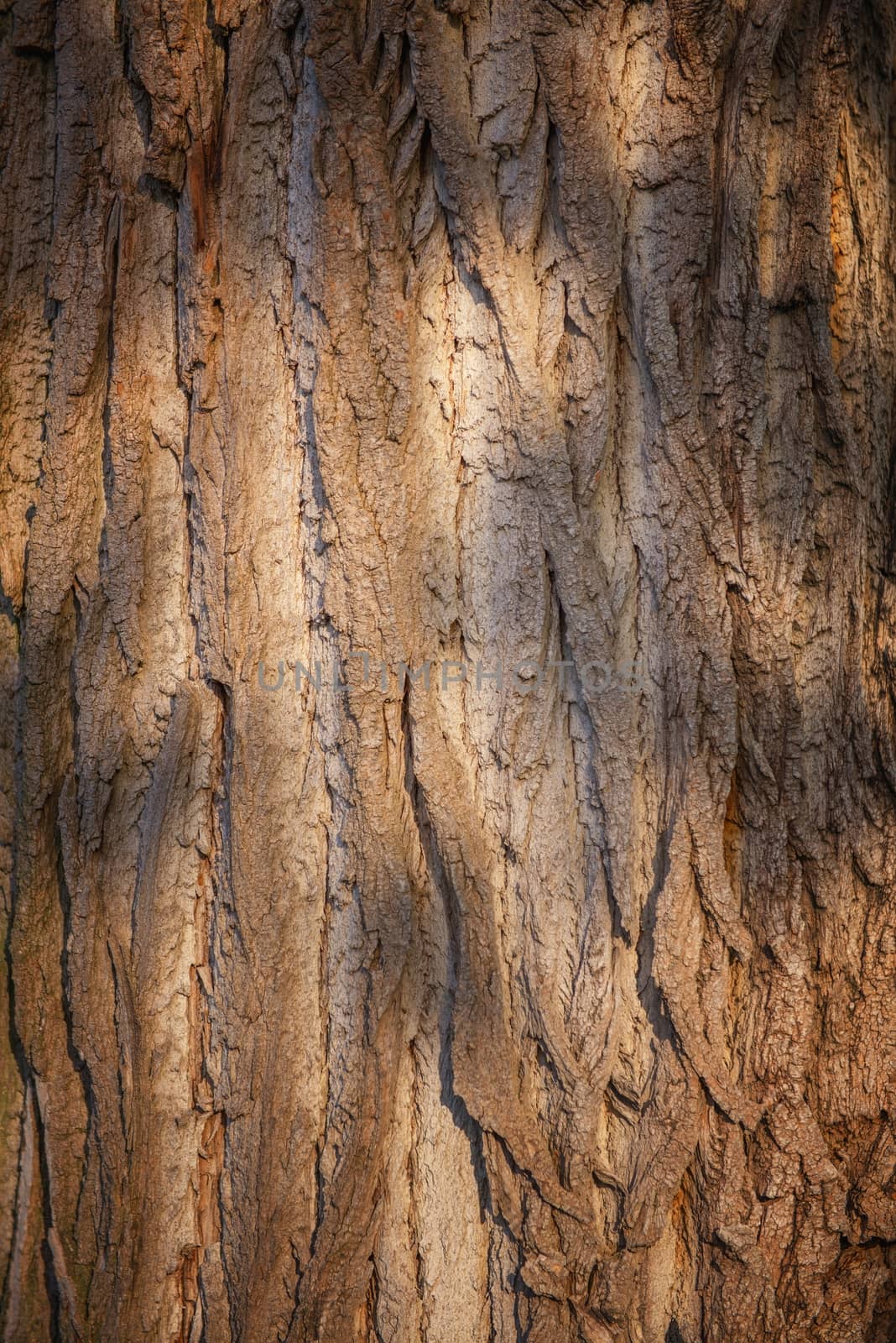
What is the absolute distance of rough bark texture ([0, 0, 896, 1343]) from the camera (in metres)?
1.18

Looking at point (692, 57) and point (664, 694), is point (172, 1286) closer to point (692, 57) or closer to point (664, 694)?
point (664, 694)

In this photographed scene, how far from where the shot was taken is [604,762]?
1.20 meters

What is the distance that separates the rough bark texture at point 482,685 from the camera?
1.18 metres

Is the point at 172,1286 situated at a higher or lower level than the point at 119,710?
lower

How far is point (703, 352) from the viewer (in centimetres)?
119

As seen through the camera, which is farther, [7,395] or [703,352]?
[7,395]

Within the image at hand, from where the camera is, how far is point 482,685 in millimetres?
1213

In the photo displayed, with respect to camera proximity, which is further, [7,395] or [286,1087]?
[7,395]

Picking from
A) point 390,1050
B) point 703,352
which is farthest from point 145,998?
point 703,352

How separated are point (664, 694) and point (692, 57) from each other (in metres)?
0.83

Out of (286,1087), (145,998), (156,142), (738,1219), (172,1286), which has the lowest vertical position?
(172,1286)

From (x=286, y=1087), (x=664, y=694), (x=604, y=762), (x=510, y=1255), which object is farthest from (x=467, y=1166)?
(x=664, y=694)

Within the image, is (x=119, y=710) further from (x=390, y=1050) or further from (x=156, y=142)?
(x=156, y=142)

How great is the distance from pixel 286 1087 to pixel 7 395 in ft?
3.58
